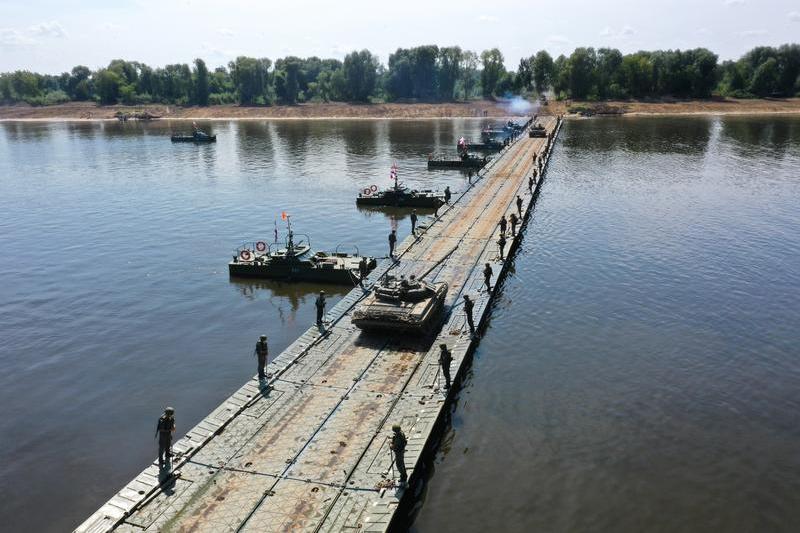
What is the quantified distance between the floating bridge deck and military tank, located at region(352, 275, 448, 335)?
84cm

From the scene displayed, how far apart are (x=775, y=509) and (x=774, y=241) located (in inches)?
1330

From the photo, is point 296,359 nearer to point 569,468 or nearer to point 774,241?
point 569,468

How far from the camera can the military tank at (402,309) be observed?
28.9 m

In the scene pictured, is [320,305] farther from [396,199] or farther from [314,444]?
[396,199]

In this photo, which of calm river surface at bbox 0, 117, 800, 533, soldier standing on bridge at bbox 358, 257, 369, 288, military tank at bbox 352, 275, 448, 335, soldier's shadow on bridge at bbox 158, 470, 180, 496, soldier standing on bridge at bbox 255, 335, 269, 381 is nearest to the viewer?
soldier's shadow on bridge at bbox 158, 470, 180, 496

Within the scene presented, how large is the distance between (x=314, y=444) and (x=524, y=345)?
14.2 m

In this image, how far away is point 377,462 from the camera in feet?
66.7

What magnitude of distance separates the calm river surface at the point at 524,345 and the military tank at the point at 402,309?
3.36m

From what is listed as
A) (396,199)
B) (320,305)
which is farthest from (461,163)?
(320,305)

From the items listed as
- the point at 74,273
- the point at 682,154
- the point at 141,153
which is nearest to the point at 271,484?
the point at 74,273

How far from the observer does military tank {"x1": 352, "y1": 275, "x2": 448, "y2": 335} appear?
28906mm

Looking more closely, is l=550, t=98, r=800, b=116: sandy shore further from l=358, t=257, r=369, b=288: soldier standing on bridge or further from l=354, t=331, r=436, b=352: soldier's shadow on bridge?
l=354, t=331, r=436, b=352: soldier's shadow on bridge

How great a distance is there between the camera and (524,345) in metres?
31.8

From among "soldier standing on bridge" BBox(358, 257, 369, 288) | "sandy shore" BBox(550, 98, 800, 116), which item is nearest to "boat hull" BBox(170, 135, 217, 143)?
"soldier standing on bridge" BBox(358, 257, 369, 288)
